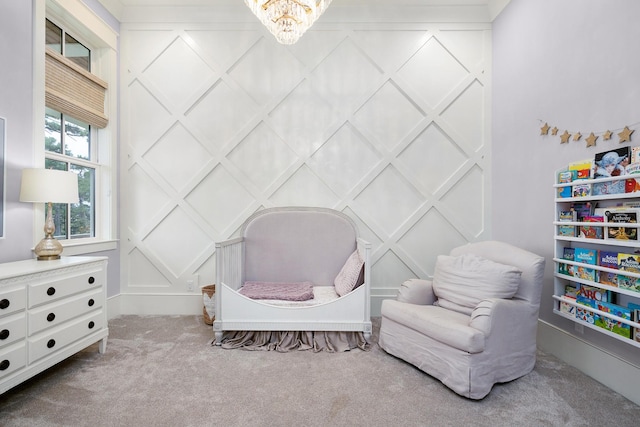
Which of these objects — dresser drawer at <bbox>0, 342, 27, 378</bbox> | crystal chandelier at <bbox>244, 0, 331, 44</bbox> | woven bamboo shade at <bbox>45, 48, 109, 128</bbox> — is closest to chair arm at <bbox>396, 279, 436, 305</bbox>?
crystal chandelier at <bbox>244, 0, 331, 44</bbox>

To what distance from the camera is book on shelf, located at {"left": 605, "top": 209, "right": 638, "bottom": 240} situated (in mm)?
1717

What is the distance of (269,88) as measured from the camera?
10.6ft

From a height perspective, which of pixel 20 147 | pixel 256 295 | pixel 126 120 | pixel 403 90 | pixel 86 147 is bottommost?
pixel 256 295

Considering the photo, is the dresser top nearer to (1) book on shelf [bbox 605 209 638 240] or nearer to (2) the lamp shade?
(2) the lamp shade

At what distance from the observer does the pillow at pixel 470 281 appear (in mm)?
1993

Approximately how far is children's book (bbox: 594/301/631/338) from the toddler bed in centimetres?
142

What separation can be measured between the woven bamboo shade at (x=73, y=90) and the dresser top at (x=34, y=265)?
1272 millimetres

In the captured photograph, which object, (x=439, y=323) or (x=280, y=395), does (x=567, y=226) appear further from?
(x=280, y=395)

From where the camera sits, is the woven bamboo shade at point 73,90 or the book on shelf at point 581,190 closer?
the book on shelf at point 581,190

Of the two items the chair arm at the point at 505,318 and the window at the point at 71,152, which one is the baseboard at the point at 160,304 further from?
the chair arm at the point at 505,318

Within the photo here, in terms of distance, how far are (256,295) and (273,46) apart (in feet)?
8.15

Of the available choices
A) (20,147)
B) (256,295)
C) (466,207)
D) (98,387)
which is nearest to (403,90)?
(466,207)

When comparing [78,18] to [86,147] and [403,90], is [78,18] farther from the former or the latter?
[403,90]

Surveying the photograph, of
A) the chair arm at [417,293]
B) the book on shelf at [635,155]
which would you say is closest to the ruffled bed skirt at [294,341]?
the chair arm at [417,293]
